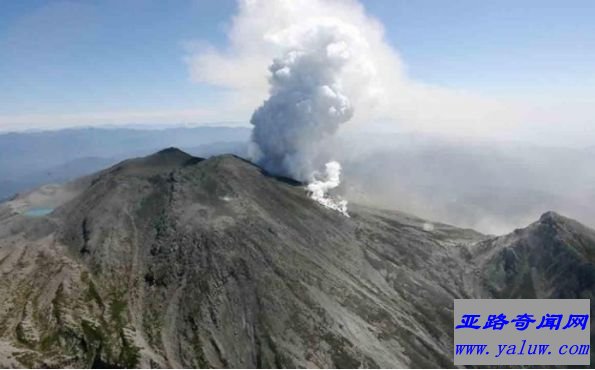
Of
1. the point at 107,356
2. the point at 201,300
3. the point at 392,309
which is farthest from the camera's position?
the point at 392,309

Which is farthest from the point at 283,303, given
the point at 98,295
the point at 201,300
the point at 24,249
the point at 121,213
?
the point at 24,249

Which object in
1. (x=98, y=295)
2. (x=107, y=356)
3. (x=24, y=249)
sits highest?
(x=24, y=249)

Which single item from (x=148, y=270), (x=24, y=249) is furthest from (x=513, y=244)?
(x=24, y=249)

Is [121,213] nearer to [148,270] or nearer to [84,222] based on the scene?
[84,222]

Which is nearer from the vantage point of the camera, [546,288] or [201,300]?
[201,300]

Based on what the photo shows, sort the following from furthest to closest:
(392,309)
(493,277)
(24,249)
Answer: (493,277)
(24,249)
(392,309)

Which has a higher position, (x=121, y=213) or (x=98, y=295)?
(x=121, y=213)
